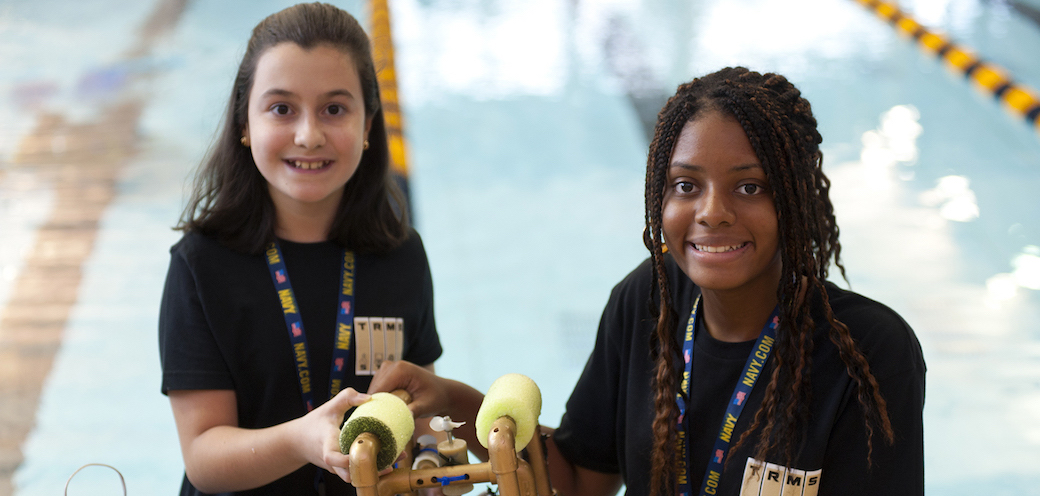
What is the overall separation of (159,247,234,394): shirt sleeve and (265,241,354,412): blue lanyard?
0.39 ft

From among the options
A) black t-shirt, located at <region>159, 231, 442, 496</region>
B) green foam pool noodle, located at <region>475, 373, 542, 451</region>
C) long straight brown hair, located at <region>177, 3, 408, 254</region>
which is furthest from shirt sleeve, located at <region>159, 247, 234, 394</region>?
green foam pool noodle, located at <region>475, 373, 542, 451</region>

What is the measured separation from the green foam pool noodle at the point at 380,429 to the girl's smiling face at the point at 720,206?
1.54 feet

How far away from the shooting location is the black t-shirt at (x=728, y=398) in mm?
1108

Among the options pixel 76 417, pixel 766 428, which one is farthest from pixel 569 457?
pixel 76 417

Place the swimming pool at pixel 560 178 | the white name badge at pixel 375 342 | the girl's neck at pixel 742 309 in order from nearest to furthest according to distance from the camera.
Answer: the girl's neck at pixel 742 309 → the white name badge at pixel 375 342 → the swimming pool at pixel 560 178

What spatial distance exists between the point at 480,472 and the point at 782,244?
1.73 feet

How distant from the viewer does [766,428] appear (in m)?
1.13

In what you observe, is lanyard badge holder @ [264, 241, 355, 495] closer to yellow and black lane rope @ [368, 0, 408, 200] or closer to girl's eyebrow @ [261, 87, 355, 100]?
girl's eyebrow @ [261, 87, 355, 100]

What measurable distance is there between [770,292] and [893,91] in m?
4.14

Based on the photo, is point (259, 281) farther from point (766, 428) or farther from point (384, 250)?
point (766, 428)

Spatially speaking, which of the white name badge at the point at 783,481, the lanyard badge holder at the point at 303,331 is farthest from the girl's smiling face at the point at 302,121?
the white name badge at the point at 783,481

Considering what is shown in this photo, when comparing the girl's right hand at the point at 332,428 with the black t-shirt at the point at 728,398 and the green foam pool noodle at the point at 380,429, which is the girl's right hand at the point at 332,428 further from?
the black t-shirt at the point at 728,398

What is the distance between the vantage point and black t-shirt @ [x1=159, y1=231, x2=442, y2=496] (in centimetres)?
134

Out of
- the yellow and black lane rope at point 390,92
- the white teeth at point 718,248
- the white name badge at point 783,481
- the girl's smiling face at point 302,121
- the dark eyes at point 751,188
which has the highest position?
the yellow and black lane rope at point 390,92
